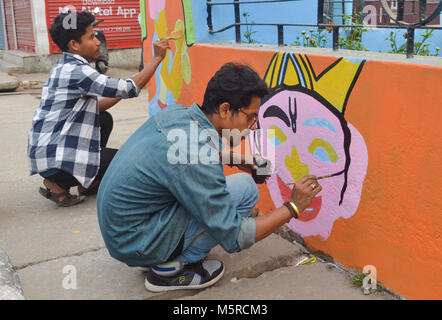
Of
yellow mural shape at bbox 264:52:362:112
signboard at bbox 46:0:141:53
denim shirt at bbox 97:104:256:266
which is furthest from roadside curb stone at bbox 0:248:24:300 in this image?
signboard at bbox 46:0:141:53

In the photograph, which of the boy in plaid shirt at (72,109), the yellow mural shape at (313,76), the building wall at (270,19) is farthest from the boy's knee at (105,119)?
the yellow mural shape at (313,76)

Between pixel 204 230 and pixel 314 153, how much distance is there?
0.73 m

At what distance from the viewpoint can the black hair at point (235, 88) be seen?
6.62ft

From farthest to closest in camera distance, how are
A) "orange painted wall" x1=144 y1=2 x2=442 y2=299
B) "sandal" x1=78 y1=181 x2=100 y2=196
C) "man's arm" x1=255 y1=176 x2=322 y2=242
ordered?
"sandal" x1=78 y1=181 x2=100 y2=196
"man's arm" x1=255 y1=176 x2=322 y2=242
"orange painted wall" x1=144 y1=2 x2=442 y2=299

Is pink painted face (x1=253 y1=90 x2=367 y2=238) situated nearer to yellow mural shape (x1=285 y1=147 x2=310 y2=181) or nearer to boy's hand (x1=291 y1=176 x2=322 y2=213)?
yellow mural shape (x1=285 y1=147 x2=310 y2=181)

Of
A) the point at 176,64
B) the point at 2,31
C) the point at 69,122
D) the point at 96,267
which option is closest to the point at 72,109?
the point at 69,122

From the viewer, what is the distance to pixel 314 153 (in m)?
2.55

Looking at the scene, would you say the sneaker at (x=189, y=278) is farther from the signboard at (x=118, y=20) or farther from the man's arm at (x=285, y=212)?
the signboard at (x=118, y=20)

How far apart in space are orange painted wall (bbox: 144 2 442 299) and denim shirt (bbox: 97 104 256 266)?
608 mm

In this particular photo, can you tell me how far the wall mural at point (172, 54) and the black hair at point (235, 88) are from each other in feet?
5.20

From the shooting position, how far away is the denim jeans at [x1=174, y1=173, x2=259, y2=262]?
7.38 ft

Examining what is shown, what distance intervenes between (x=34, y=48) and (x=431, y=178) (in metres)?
11.4

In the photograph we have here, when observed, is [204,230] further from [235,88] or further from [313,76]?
[313,76]

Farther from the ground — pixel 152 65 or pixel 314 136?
pixel 152 65
